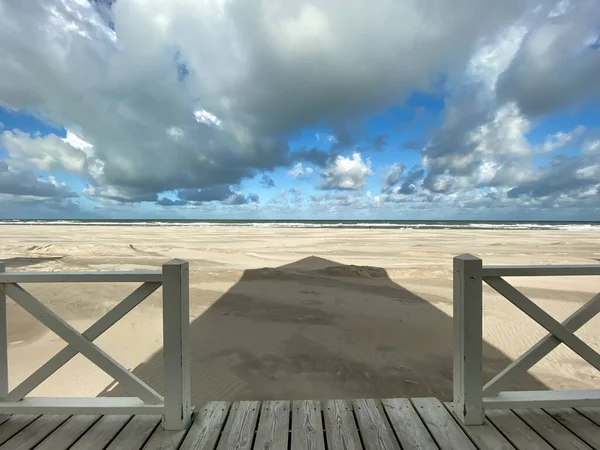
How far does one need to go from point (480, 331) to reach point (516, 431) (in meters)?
0.75

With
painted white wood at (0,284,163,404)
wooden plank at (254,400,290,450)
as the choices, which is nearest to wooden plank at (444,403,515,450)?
wooden plank at (254,400,290,450)

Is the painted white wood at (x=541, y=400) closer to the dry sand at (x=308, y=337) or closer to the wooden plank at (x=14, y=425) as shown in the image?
the dry sand at (x=308, y=337)

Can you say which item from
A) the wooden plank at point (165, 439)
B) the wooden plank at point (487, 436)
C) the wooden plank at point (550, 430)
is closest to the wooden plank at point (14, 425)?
the wooden plank at point (165, 439)

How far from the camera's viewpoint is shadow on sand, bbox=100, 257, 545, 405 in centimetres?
356

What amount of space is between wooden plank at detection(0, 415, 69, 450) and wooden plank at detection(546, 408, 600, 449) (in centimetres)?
382

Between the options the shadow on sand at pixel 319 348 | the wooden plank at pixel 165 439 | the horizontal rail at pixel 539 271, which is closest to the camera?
the wooden plank at pixel 165 439

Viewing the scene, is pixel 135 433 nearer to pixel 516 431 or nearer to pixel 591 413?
pixel 516 431

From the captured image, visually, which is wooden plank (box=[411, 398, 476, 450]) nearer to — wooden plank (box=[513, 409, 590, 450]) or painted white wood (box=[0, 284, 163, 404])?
wooden plank (box=[513, 409, 590, 450])

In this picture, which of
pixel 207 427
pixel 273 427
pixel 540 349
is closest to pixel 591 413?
pixel 540 349

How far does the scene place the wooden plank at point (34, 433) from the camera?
6.95 feet

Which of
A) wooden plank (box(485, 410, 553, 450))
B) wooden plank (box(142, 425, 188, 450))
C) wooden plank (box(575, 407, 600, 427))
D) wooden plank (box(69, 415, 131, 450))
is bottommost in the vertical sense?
wooden plank (box(142, 425, 188, 450))

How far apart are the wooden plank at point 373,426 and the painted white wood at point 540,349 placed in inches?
34.5

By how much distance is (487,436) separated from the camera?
2.21 metres

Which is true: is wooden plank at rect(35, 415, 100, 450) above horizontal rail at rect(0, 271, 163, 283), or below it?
below
